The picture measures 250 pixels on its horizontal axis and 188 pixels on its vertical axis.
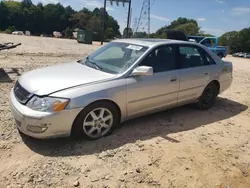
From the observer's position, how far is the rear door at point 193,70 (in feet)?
14.7

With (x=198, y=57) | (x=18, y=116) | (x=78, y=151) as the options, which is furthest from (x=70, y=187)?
(x=198, y=57)

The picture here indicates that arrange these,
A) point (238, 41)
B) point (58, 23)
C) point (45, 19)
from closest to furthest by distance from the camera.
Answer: point (238, 41) < point (45, 19) < point (58, 23)

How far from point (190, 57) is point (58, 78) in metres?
2.64

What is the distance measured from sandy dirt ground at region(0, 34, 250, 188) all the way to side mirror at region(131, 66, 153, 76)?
974 millimetres

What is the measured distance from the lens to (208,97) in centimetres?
525

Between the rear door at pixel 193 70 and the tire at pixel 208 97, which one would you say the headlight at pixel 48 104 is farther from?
the tire at pixel 208 97

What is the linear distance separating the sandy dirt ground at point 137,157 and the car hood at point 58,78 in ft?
2.57

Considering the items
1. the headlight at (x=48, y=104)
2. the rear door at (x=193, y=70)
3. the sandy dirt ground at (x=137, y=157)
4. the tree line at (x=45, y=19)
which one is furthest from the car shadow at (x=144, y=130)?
the tree line at (x=45, y=19)

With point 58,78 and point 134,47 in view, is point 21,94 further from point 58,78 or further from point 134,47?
point 134,47

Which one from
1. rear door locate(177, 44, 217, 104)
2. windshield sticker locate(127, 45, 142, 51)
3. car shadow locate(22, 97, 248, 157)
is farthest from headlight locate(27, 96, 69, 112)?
rear door locate(177, 44, 217, 104)

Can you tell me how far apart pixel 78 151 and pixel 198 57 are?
10.3 ft

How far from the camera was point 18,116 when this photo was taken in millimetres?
3139

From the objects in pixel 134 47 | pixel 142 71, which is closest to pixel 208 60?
pixel 134 47

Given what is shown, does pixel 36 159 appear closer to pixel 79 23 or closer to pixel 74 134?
pixel 74 134
